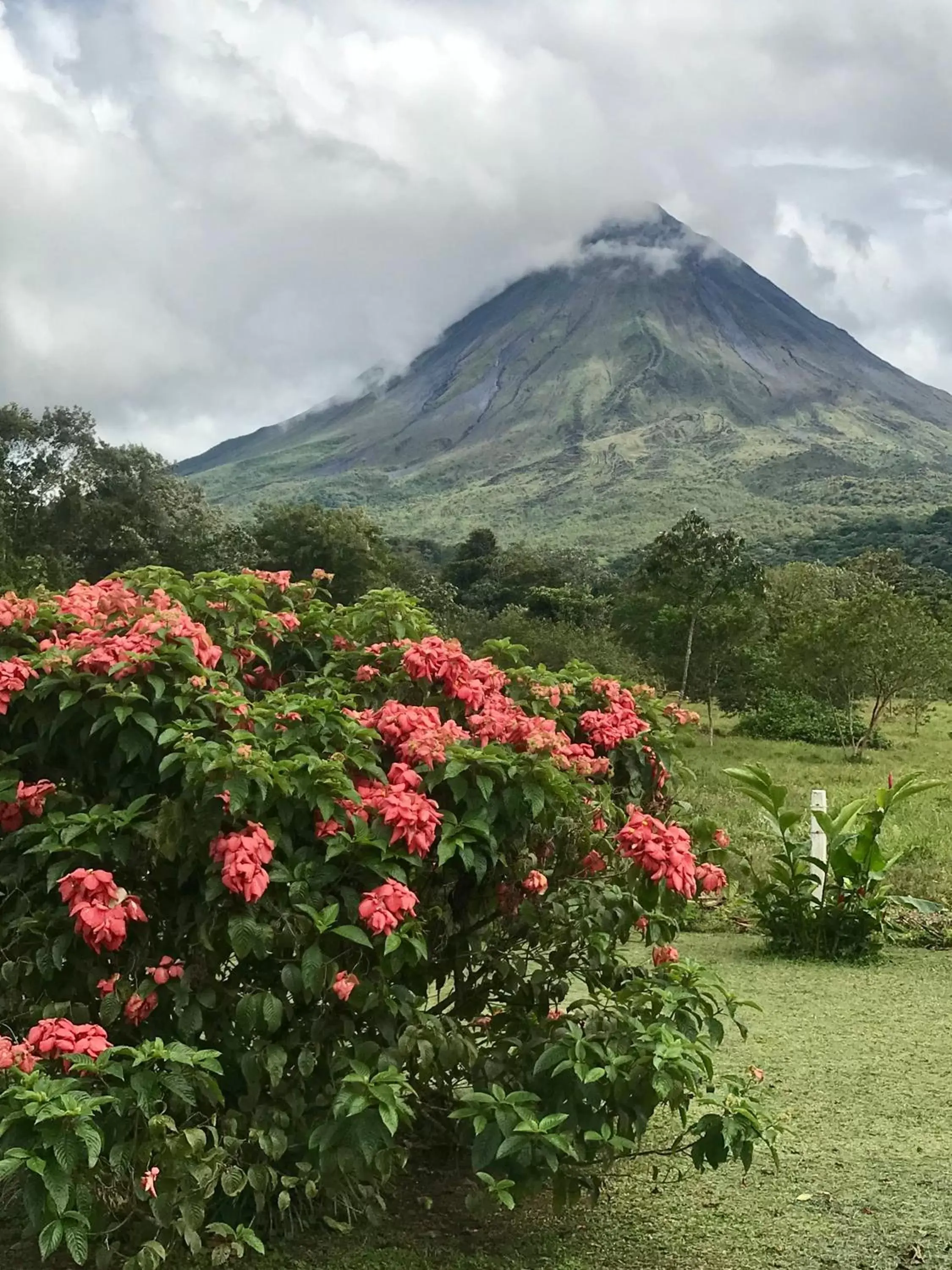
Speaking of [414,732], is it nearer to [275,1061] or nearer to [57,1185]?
[275,1061]

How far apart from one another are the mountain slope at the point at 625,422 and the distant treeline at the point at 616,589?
4915 centimetres

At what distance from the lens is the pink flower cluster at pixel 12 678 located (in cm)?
247

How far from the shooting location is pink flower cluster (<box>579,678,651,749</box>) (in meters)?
3.07

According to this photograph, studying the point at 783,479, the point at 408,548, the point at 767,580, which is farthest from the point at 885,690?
the point at 783,479

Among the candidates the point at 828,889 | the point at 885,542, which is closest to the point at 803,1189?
the point at 828,889

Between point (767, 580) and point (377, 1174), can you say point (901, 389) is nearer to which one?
point (767, 580)

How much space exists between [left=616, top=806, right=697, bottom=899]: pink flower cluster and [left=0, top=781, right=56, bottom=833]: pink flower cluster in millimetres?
1238

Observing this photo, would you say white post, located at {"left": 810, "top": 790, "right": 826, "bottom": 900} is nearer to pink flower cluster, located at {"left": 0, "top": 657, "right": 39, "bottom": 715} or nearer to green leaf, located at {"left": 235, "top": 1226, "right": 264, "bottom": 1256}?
green leaf, located at {"left": 235, "top": 1226, "right": 264, "bottom": 1256}

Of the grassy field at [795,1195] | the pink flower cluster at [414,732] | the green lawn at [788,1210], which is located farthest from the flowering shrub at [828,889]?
the pink flower cluster at [414,732]

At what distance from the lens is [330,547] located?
115 feet

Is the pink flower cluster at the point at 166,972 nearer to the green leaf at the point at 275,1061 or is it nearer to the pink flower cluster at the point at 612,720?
the green leaf at the point at 275,1061

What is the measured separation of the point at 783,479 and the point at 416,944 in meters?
110

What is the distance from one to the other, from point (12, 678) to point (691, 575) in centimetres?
2201

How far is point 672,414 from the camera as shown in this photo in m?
136
